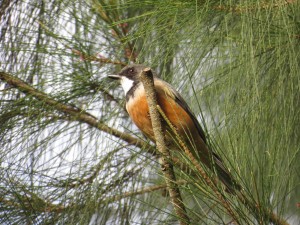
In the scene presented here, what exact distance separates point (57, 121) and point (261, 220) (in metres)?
1.69

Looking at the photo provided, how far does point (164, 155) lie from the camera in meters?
1.88

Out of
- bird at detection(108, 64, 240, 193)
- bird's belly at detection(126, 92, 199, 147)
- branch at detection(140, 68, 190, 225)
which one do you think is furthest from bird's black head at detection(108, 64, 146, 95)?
branch at detection(140, 68, 190, 225)

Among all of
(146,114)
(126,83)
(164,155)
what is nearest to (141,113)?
(146,114)

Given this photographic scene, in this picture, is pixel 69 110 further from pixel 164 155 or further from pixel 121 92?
pixel 164 155

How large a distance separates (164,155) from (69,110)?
1.42 meters

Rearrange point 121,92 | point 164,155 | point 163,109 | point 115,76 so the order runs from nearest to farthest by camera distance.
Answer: point 164,155, point 163,109, point 115,76, point 121,92

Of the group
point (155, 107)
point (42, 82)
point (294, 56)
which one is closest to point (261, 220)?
point (155, 107)

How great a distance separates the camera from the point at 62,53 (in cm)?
317

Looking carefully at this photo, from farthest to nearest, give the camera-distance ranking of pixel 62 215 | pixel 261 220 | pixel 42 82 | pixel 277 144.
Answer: pixel 42 82
pixel 62 215
pixel 277 144
pixel 261 220

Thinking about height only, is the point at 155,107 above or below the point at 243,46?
below

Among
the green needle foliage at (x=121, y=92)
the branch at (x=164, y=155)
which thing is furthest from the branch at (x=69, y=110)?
the branch at (x=164, y=155)

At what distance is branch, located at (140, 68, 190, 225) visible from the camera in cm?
186

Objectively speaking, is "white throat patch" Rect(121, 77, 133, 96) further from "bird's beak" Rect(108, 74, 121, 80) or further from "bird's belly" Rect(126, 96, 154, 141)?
"bird's belly" Rect(126, 96, 154, 141)

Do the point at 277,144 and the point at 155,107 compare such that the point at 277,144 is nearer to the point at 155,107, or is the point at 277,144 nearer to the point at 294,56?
the point at 294,56
